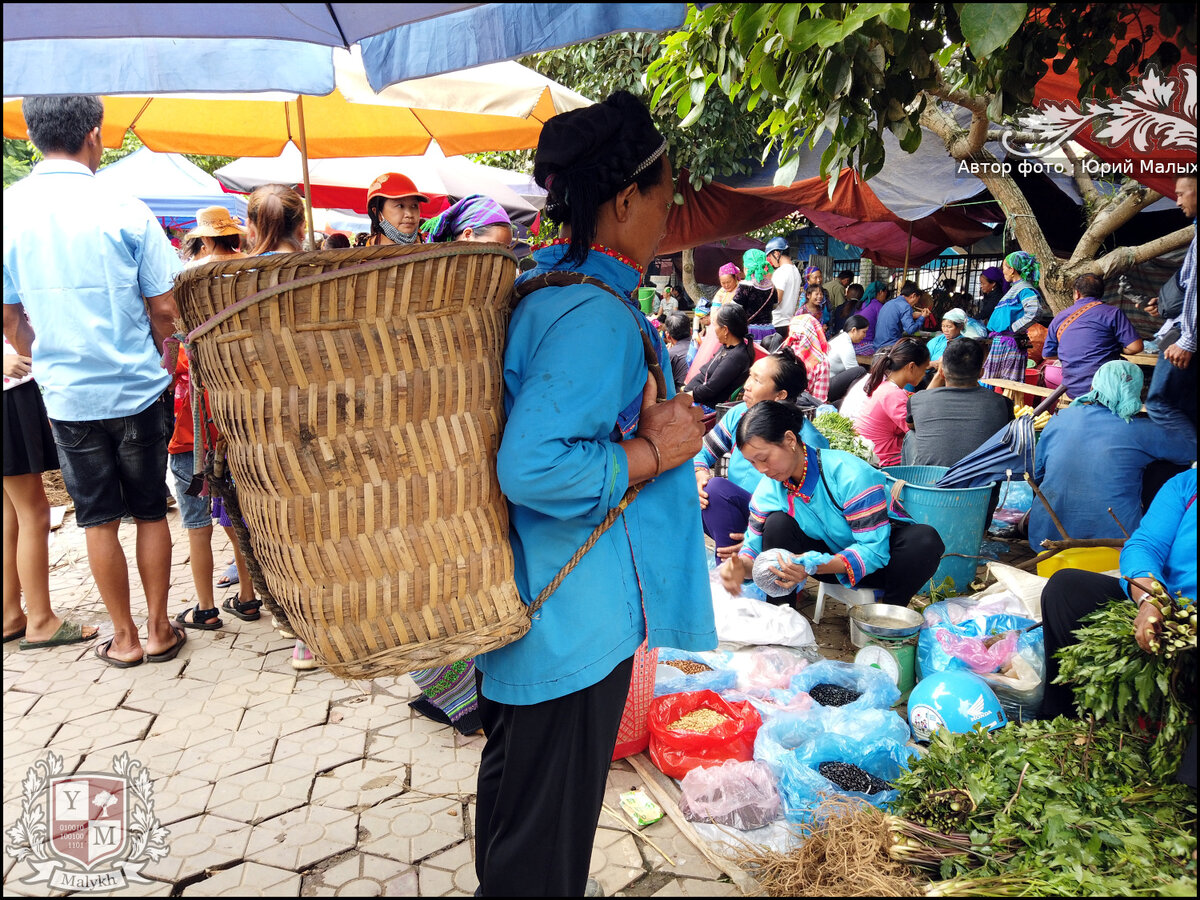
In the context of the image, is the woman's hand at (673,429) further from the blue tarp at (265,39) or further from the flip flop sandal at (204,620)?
the flip flop sandal at (204,620)

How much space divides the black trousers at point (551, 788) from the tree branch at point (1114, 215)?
17.6 feet

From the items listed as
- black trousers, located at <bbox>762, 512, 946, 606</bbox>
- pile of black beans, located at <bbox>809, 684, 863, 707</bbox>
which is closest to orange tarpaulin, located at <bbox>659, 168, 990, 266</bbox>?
black trousers, located at <bbox>762, 512, 946, 606</bbox>

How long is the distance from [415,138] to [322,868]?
4.31 meters

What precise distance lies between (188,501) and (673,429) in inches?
126

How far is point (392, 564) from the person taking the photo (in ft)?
4.38

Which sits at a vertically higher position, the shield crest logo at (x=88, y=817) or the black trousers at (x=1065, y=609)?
the black trousers at (x=1065, y=609)

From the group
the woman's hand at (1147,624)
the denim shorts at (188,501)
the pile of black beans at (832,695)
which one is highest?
the woman's hand at (1147,624)

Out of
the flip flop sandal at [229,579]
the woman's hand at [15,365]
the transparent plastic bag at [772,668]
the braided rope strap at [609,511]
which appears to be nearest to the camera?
the braided rope strap at [609,511]

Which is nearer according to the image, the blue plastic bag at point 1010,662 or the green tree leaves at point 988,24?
the green tree leaves at point 988,24

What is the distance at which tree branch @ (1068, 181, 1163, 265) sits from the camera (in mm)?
5191

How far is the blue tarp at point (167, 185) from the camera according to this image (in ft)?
27.0

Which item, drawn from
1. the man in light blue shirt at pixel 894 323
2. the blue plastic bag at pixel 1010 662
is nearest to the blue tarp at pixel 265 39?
the blue plastic bag at pixel 1010 662

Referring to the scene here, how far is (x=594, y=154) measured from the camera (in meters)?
1.53

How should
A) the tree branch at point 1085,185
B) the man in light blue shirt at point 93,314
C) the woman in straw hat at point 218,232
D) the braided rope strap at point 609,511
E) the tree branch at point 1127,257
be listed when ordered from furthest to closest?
the tree branch at point 1085,185 → the tree branch at point 1127,257 → the woman in straw hat at point 218,232 → the man in light blue shirt at point 93,314 → the braided rope strap at point 609,511
